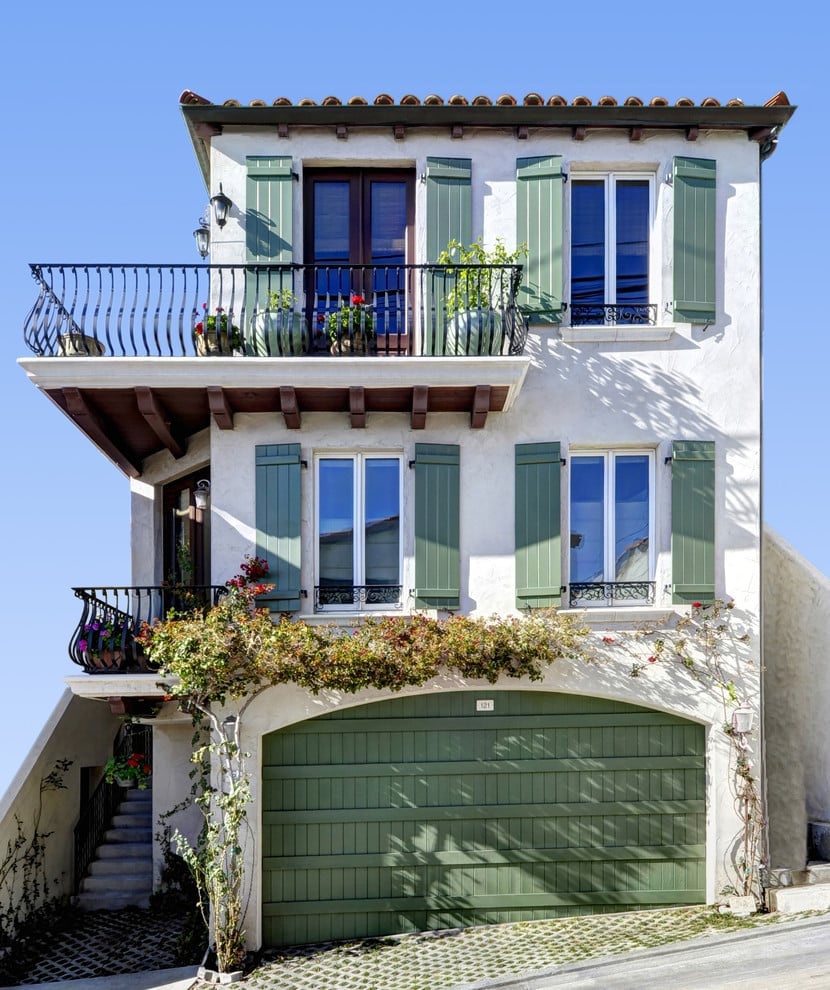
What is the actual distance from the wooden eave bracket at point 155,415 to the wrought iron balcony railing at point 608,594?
4.74 m

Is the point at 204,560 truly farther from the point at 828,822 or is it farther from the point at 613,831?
the point at 828,822

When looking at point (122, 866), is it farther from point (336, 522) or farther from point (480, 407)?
point (480, 407)

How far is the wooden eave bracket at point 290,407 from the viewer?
10297mm

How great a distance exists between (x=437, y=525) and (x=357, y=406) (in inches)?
59.8

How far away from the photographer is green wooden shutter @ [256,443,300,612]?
10.5 m

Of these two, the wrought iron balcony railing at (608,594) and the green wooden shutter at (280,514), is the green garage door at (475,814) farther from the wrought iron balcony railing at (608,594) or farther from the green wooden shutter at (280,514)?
the green wooden shutter at (280,514)

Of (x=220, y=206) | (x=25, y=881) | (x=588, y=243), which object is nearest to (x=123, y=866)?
(x=25, y=881)

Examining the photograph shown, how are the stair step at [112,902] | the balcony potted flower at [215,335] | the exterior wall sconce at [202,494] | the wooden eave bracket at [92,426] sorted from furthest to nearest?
the stair step at [112,902] → the exterior wall sconce at [202,494] → the balcony potted flower at [215,335] → the wooden eave bracket at [92,426]

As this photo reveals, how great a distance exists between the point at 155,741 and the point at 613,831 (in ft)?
18.6

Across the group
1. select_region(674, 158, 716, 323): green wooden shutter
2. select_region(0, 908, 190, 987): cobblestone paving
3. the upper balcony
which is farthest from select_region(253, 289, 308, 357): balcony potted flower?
select_region(0, 908, 190, 987): cobblestone paving

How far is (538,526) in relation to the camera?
34.9ft

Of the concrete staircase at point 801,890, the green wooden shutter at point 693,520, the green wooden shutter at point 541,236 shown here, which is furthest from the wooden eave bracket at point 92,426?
the concrete staircase at point 801,890

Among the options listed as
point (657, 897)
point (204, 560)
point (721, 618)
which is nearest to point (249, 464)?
point (204, 560)

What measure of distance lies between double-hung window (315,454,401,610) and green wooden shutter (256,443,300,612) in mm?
313
